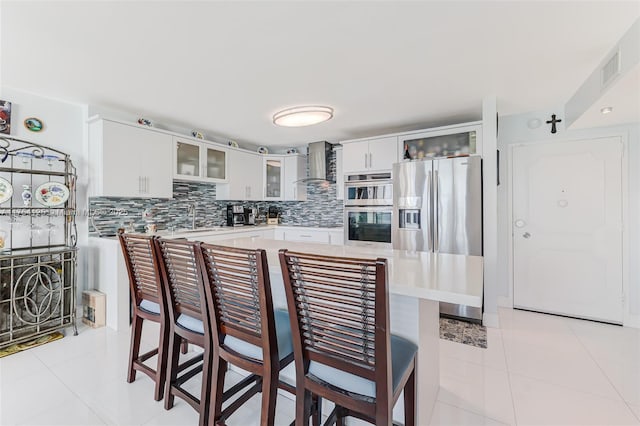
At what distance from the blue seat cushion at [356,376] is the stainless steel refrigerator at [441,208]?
2.12m

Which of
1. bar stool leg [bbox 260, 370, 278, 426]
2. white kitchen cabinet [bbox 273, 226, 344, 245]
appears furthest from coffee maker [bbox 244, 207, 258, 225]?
bar stool leg [bbox 260, 370, 278, 426]

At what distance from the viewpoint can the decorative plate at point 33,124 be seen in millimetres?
2788

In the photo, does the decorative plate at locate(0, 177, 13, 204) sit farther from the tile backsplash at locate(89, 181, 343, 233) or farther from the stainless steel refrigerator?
the stainless steel refrigerator

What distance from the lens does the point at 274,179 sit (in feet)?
16.4

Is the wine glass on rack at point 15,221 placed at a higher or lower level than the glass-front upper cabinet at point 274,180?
lower

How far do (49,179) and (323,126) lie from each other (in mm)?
2979

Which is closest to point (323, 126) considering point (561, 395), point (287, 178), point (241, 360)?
point (287, 178)

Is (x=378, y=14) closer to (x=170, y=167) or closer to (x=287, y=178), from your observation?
(x=170, y=167)

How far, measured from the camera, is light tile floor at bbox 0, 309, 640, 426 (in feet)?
5.53

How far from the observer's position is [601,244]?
311cm

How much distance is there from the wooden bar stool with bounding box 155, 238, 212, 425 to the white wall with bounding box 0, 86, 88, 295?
2192mm

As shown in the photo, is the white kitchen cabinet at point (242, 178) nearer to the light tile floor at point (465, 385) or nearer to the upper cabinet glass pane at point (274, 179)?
the upper cabinet glass pane at point (274, 179)

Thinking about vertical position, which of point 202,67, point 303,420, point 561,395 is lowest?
point 561,395

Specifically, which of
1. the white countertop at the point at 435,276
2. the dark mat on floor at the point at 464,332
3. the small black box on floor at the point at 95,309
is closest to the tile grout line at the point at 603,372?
the dark mat on floor at the point at 464,332
